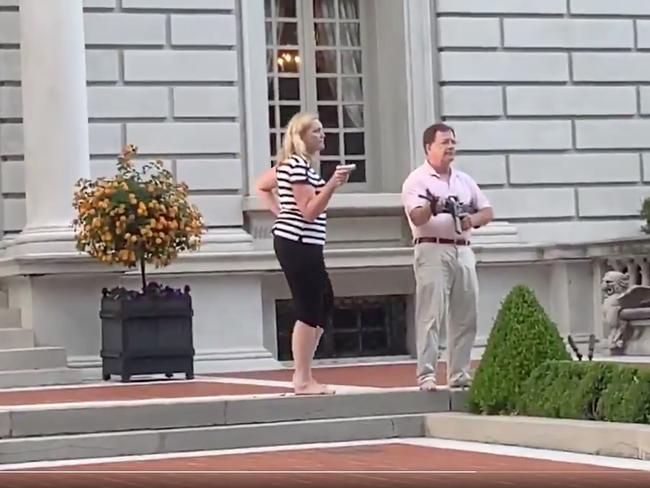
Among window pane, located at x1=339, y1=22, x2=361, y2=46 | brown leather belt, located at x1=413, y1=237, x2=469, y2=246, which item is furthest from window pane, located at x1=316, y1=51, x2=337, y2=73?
brown leather belt, located at x1=413, y1=237, x2=469, y2=246

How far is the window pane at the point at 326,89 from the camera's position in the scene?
1931cm

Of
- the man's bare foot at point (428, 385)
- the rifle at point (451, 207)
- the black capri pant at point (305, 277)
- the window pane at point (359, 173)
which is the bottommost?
the man's bare foot at point (428, 385)

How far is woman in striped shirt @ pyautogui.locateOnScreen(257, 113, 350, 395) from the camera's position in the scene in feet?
37.8

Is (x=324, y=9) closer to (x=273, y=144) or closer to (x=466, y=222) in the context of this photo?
(x=273, y=144)

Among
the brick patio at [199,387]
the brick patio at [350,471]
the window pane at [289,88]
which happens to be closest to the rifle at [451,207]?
the brick patio at [350,471]

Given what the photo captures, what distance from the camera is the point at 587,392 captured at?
34.5 feet

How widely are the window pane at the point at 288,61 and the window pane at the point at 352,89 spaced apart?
0.63 meters

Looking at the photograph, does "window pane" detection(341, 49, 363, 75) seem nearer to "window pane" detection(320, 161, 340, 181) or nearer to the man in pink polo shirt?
"window pane" detection(320, 161, 340, 181)

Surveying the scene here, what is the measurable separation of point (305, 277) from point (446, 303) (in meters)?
1.09

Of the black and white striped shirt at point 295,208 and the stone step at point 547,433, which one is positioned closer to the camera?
the stone step at point 547,433

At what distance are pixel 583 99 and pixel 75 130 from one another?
6275mm

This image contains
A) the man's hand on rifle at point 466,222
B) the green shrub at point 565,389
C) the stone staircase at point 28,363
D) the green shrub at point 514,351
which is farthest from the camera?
the stone staircase at point 28,363

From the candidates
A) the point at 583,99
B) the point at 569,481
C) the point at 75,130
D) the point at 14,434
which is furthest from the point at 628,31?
the point at 569,481

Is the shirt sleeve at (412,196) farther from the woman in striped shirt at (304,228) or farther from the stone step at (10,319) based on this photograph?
the stone step at (10,319)
